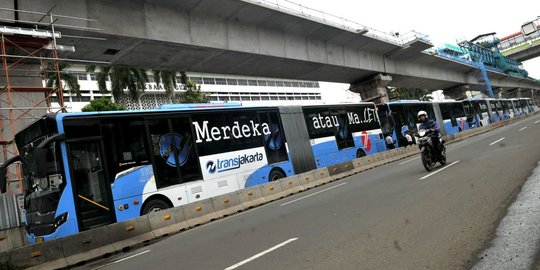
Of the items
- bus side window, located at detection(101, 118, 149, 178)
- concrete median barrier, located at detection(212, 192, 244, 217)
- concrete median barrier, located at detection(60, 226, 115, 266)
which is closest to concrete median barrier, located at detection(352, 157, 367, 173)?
concrete median barrier, located at detection(212, 192, 244, 217)

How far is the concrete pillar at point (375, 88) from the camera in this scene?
30156 mm

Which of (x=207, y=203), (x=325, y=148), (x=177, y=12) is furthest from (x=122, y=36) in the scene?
(x=325, y=148)

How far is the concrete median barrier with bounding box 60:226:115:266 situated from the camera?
8.90m

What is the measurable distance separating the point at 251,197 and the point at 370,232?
753cm

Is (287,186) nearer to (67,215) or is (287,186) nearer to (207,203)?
(207,203)

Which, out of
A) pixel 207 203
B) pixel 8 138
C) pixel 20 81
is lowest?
pixel 207 203

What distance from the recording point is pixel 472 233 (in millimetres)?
5535

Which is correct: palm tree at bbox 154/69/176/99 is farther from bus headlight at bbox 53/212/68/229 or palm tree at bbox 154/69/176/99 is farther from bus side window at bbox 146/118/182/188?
bus headlight at bbox 53/212/68/229

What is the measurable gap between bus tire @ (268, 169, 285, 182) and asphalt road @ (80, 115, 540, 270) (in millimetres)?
4409

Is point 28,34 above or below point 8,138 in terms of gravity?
above

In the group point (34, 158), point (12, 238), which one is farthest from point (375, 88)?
point (34, 158)

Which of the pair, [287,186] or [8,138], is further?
[287,186]

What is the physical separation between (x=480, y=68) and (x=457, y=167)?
1708 inches

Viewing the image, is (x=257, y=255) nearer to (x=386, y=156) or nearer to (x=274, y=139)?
(x=274, y=139)
